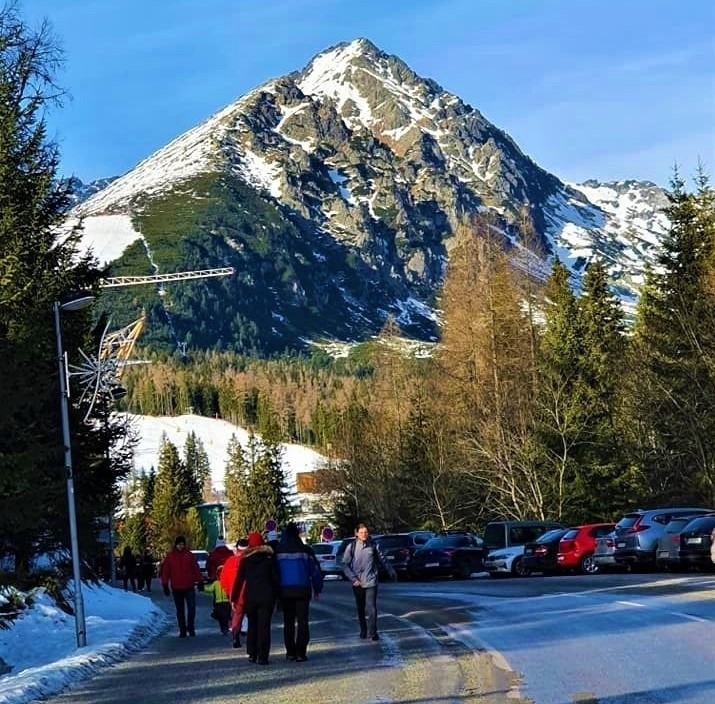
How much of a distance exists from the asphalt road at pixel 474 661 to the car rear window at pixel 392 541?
2035 cm

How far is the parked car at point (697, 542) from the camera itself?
88.6 feet

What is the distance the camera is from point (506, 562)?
35469 millimetres

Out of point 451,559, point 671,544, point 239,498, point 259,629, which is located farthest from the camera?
point 239,498

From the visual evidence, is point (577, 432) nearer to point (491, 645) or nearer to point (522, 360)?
point (522, 360)

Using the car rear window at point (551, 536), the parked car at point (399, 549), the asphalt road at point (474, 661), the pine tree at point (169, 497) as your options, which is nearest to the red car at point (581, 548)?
the car rear window at point (551, 536)

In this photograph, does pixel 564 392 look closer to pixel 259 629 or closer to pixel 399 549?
pixel 399 549

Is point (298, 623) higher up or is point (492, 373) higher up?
point (492, 373)

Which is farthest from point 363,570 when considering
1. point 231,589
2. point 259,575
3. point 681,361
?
point 681,361

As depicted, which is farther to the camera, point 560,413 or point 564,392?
point 564,392

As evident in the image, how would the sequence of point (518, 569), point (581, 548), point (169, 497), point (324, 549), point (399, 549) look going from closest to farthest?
→ 1. point (581, 548)
2. point (518, 569)
3. point (399, 549)
4. point (324, 549)
5. point (169, 497)

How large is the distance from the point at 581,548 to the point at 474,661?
2065 centimetres

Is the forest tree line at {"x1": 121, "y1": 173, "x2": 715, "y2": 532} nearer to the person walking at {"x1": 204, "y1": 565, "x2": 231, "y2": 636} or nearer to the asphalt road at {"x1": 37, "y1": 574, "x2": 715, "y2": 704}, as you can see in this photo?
the asphalt road at {"x1": 37, "y1": 574, "x2": 715, "y2": 704}

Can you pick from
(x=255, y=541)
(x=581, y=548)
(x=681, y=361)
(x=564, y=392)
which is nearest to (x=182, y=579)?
(x=255, y=541)

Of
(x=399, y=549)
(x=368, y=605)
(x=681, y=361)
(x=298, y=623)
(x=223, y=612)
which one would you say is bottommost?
(x=399, y=549)
